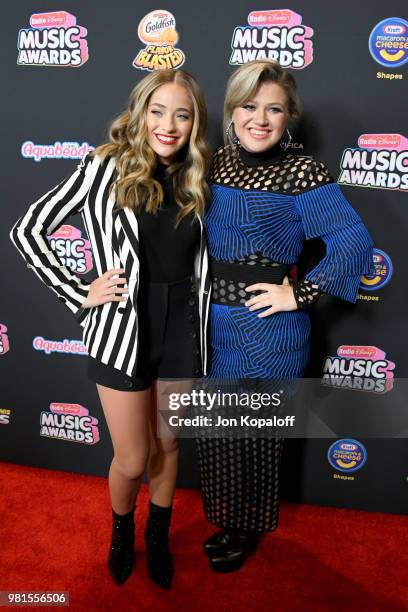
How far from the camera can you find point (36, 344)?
257cm

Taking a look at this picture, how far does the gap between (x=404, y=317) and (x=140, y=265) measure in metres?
1.20

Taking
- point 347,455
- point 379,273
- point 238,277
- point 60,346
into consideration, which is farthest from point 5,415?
point 379,273

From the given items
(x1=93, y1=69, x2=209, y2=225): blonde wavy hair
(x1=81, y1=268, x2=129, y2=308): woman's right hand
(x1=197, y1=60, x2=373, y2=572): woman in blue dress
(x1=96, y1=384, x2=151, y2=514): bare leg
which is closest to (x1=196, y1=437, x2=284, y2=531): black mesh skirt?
(x1=197, y1=60, x2=373, y2=572): woman in blue dress

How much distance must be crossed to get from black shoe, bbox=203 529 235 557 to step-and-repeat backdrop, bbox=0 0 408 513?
436 millimetres

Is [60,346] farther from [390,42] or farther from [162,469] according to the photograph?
[390,42]

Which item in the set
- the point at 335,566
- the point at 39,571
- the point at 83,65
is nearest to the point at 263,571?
the point at 335,566

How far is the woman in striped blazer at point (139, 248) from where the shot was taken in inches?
62.8

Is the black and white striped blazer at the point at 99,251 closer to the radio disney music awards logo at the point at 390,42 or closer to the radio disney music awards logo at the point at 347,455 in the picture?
the radio disney music awards logo at the point at 390,42

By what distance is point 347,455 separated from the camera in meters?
2.50

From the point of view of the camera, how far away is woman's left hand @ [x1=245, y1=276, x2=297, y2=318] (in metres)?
1.79

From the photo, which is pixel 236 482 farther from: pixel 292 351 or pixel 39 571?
pixel 39 571

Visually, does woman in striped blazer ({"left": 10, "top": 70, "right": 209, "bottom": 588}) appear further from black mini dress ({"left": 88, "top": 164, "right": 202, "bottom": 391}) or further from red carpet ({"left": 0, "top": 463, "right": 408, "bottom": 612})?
red carpet ({"left": 0, "top": 463, "right": 408, "bottom": 612})

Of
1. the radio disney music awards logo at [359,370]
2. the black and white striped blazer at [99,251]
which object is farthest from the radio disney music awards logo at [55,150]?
the radio disney music awards logo at [359,370]

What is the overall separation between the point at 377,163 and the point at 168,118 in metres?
0.92
